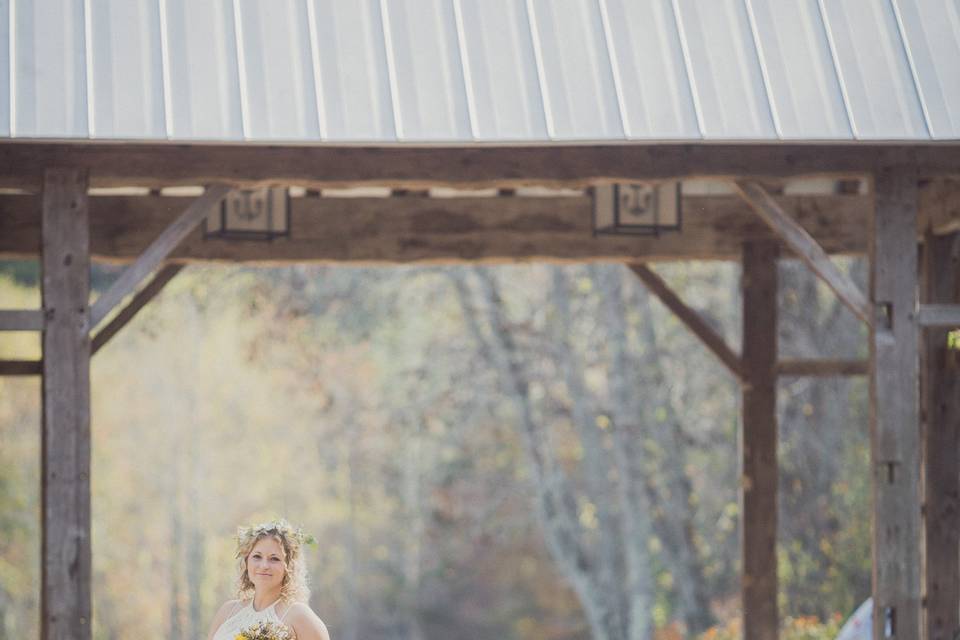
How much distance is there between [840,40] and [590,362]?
12.3 meters

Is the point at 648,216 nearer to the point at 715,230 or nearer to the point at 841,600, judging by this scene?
the point at 715,230

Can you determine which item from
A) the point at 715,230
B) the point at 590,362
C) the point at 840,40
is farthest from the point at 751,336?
the point at 590,362

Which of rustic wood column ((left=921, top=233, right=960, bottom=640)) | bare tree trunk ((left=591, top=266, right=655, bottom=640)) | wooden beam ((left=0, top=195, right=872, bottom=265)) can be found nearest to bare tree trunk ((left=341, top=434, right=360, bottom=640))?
bare tree trunk ((left=591, top=266, right=655, bottom=640))

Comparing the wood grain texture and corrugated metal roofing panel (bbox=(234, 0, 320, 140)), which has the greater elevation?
corrugated metal roofing panel (bbox=(234, 0, 320, 140))

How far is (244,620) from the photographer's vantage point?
6191mm

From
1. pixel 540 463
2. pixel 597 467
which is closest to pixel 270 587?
pixel 540 463

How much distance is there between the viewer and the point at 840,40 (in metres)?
7.73

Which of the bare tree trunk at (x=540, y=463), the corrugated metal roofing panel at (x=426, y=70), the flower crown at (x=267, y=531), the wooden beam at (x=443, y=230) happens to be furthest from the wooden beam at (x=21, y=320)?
the bare tree trunk at (x=540, y=463)

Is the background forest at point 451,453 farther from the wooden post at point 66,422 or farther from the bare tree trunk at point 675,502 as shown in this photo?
the wooden post at point 66,422

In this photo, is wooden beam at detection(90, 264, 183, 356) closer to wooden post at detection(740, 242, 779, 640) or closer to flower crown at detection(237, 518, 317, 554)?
flower crown at detection(237, 518, 317, 554)

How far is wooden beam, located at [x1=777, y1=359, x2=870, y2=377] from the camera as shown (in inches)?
426

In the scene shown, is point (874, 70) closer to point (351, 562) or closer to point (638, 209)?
point (638, 209)

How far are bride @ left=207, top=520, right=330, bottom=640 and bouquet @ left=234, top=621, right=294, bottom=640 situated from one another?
0.05m

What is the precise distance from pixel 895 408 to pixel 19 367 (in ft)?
16.8
